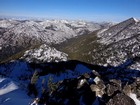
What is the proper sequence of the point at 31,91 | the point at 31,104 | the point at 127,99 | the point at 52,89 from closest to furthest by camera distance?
the point at 127,99, the point at 31,104, the point at 52,89, the point at 31,91

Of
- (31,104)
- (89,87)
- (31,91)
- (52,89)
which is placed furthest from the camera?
(31,91)

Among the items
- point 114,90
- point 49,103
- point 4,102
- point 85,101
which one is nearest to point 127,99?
point 114,90

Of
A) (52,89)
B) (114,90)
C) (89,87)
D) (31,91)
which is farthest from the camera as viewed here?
(31,91)

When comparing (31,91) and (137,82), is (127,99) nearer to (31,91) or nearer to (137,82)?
(137,82)

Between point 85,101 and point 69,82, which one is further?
point 69,82

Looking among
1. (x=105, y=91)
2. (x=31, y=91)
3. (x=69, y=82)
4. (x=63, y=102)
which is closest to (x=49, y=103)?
(x=63, y=102)

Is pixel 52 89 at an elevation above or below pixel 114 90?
below

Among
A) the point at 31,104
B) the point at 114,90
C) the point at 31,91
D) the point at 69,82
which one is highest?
the point at 114,90

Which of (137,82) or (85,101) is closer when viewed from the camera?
(85,101)

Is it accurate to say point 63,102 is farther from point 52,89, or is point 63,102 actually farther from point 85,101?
point 52,89
